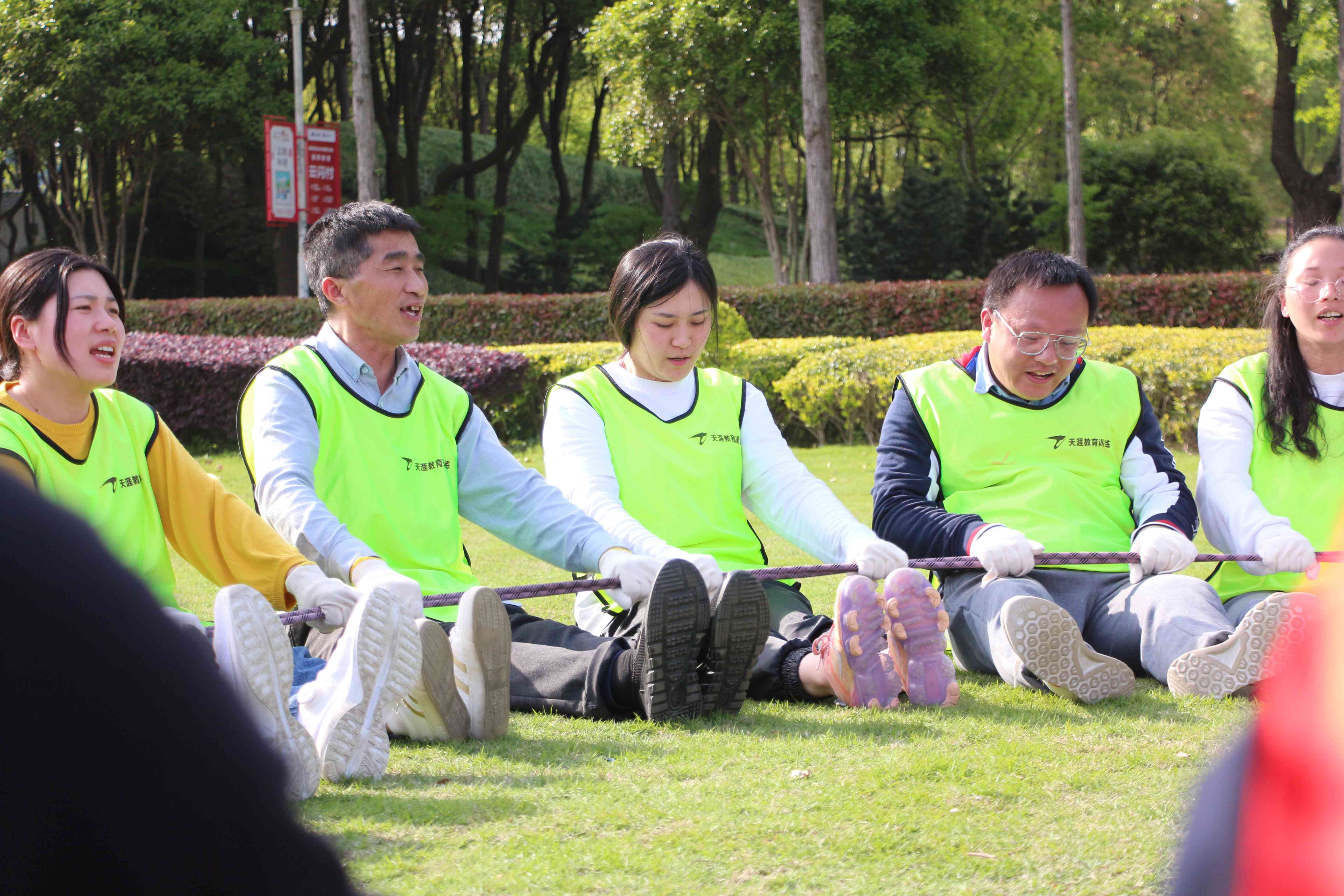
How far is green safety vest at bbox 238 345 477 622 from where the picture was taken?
163 inches

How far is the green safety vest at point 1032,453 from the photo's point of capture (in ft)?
15.1

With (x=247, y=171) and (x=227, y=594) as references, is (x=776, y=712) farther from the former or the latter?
(x=247, y=171)

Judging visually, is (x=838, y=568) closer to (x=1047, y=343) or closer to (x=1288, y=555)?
(x=1047, y=343)

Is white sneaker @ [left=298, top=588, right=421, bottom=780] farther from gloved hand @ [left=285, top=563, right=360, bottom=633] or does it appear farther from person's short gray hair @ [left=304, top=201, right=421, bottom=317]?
person's short gray hair @ [left=304, top=201, right=421, bottom=317]

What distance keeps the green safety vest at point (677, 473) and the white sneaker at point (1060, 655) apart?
100cm

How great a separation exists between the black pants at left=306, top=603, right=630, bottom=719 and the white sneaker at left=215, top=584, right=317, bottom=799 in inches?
26.7

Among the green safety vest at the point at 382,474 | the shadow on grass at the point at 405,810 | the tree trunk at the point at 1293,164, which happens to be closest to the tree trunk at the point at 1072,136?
the tree trunk at the point at 1293,164

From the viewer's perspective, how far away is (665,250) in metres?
4.50

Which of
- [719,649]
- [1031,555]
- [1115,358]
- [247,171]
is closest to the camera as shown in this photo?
[719,649]

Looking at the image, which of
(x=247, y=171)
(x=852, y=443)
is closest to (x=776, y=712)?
(x=852, y=443)

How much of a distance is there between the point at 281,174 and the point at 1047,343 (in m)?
17.7

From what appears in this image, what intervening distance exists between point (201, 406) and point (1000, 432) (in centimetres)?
954

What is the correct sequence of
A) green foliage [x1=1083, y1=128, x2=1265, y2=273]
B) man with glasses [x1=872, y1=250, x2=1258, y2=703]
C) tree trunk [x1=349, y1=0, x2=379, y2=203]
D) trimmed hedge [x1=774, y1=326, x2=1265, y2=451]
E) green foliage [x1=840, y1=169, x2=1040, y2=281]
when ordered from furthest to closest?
1. green foliage [x1=840, y1=169, x2=1040, y2=281]
2. green foliage [x1=1083, y1=128, x2=1265, y2=273]
3. tree trunk [x1=349, y1=0, x2=379, y2=203]
4. trimmed hedge [x1=774, y1=326, x2=1265, y2=451]
5. man with glasses [x1=872, y1=250, x2=1258, y2=703]

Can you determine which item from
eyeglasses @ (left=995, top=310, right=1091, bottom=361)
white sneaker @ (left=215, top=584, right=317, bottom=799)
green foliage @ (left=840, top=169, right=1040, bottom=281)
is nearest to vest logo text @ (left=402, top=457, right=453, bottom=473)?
white sneaker @ (left=215, top=584, right=317, bottom=799)
